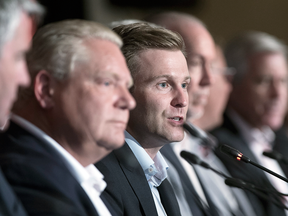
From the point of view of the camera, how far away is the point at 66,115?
1.13 metres

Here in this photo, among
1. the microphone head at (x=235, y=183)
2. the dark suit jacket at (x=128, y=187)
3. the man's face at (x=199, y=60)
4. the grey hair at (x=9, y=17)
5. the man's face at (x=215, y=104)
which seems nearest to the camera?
the grey hair at (x=9, y=17)

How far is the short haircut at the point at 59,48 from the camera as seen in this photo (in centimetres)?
112

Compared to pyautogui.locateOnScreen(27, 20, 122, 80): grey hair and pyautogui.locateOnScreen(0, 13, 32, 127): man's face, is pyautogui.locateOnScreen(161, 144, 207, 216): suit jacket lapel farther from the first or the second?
pyautogui.locateOnScreen(0, 13, 32, 127): man's face

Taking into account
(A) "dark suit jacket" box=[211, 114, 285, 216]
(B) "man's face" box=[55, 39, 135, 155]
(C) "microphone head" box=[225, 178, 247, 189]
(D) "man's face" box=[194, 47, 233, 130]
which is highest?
(B) "man's face" box=[55, 39, 135, 155]

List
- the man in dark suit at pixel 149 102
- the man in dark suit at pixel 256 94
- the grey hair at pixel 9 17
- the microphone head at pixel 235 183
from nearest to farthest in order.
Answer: the grey hair at pixel 9 17 < the man in dark suit at pixel 149 102 < the microphone head at pixel 235 183 < the man in dark suit at pixel 256 94

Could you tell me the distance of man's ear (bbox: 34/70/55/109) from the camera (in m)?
1.13

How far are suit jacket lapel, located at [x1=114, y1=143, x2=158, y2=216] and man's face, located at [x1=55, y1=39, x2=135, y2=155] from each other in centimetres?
38

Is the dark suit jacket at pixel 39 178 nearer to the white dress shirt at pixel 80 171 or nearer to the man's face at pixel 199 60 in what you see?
the white dress shirt at pixel 80 171

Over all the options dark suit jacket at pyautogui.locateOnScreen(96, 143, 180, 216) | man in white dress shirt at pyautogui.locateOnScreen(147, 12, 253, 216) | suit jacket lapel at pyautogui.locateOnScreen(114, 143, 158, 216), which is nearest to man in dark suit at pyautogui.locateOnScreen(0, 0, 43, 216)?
dark suit jacket at pyautogui.locateOnScreen(96, 143, 180, 216)

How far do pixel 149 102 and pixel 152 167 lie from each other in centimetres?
27

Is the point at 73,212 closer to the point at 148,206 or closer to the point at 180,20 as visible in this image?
the point at 148,206

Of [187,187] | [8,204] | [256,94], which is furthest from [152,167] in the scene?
[256,94]

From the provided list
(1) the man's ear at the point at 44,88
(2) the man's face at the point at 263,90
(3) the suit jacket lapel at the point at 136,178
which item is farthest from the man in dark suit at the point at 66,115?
(2) the man's face at the point at 263,90

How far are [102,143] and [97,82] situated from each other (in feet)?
0.58
